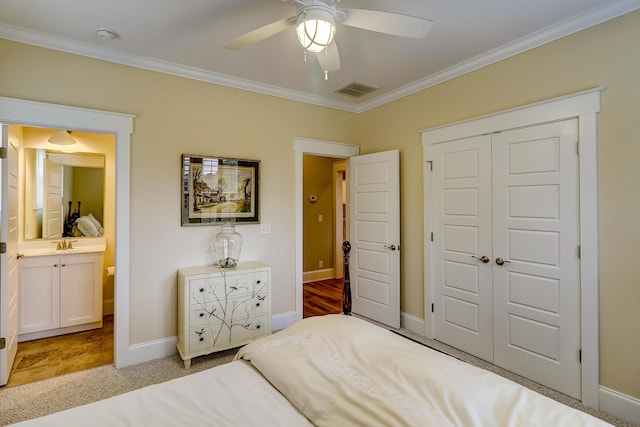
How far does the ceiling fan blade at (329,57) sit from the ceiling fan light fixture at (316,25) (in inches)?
7.0

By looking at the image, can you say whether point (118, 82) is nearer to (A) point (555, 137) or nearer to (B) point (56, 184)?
(B) point (56, 184)

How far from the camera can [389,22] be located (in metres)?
1.61

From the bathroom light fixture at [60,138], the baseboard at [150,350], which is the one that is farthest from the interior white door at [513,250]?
the bathroom light fixture at [60,138]

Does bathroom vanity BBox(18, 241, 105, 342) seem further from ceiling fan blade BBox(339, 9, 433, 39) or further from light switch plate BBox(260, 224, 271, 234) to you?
ceiling fan blade BBox(339, 9, 433, 39)

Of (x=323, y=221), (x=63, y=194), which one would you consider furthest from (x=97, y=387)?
(x=323, y=221)

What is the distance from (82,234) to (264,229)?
7.71ft

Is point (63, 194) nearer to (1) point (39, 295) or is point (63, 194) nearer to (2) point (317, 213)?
(1) point (39, 295)

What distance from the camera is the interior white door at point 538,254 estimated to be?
7.56ft

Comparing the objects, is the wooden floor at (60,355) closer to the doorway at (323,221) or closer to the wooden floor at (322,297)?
the wooden floor at (322,297)

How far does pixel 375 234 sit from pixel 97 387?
9.64 ft

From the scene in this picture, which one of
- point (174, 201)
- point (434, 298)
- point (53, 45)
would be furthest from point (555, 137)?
point (53, 45)

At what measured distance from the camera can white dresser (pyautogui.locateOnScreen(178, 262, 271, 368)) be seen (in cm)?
272

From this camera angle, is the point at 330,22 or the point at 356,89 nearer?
the point at 330,22

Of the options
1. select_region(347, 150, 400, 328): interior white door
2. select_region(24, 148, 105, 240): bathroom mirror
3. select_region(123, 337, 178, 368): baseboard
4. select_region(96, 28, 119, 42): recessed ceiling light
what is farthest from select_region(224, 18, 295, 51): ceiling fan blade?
select_region(24, 148, 105, 240): bathroom mirror
